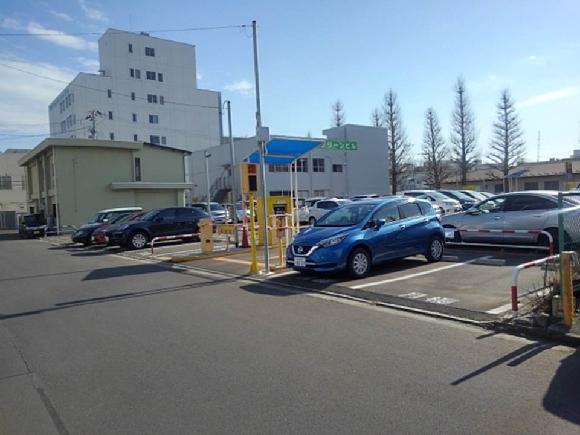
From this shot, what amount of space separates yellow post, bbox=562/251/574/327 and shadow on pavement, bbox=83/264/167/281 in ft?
33.3

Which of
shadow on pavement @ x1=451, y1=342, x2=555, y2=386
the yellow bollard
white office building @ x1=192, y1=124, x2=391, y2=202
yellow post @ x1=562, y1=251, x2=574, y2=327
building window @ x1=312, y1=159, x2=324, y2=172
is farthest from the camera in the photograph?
building window @ x1=312, y1=159, x2=324, y2=172

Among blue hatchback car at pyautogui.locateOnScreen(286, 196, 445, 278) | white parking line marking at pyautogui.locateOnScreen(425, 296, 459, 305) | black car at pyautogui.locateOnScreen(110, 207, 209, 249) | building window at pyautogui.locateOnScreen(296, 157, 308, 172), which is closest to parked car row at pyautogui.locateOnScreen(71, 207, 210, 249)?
black car at pyautogui.locateOnScreen(110, 207, 209, 249)

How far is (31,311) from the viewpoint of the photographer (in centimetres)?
866

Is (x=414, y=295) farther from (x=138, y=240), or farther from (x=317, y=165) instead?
(x=317, y=165)

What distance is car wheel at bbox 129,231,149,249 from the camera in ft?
66.0

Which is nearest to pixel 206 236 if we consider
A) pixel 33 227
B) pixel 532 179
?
pixel 33 227

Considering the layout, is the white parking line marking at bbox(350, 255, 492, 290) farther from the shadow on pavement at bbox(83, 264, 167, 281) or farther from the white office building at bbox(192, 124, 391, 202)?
the white office building at bbox(192, 124, 391, 202)

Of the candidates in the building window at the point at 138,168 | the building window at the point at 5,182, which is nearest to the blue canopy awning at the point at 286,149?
the building window at the point at 138,168

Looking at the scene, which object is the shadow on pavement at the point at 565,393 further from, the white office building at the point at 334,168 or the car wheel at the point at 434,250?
the white office building at the point at 334,168

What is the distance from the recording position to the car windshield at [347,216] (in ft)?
35.6

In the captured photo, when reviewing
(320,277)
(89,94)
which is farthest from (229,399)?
(89,94)

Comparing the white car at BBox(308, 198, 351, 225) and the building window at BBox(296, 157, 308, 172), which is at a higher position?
the building window at BBox(296, 157, 308, 172)

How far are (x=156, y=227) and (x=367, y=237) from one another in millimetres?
12715

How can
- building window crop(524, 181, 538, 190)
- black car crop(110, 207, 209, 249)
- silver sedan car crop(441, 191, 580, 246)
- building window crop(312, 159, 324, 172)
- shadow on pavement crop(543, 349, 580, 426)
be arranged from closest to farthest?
shadow on pavement crop(543, 349, 580, 426) → silver sedan car crop(441, 191, 580, 246) → black car crop(110, 207, 209, 249) → building window crop(524, 181, 538, 190) → building window crop(312, 159, 324, 172)
